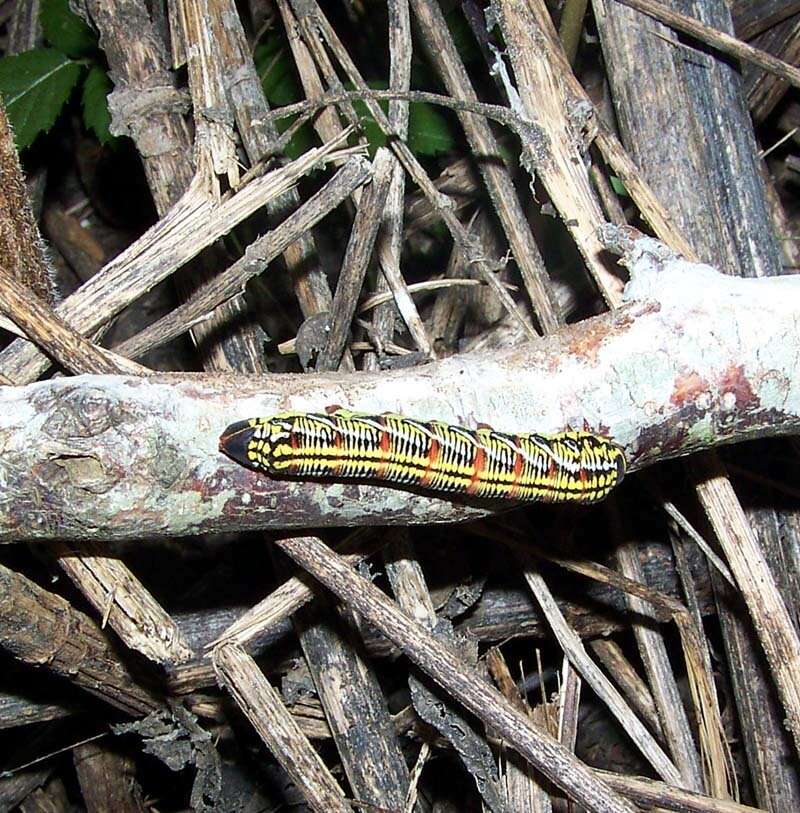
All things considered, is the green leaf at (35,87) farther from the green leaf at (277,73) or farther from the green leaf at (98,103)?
the green leaf at (277,73)

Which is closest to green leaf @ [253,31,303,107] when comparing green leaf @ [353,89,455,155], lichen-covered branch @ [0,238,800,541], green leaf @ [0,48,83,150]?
green leaf @ [353,89,455,155]

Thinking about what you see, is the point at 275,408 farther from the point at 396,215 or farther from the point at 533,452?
the point at 396,215

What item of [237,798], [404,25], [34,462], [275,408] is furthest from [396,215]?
[237,798]

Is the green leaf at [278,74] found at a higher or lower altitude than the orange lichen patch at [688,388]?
higher

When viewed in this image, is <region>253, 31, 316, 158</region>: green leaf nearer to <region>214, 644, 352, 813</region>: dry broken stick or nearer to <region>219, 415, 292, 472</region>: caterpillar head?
<region>219, 415, 292, 472</region>: caterpillar head

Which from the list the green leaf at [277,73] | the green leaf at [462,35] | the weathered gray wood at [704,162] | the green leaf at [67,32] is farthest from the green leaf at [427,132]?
the green leaf at [67,32]

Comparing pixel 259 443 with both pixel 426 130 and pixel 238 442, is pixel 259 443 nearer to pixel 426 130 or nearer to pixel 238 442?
pixel 238 442

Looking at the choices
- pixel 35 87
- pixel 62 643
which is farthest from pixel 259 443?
pixel 35 87

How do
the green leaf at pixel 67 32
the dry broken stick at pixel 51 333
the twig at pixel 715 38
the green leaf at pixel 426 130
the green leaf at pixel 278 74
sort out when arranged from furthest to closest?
the green leaf at pixel 67 32 < the green leaf at pixel 278 74 < the green leaf at pixel 426 130 < the twig at pixel 715 38 < the dry broken stick at pixel 51 333
